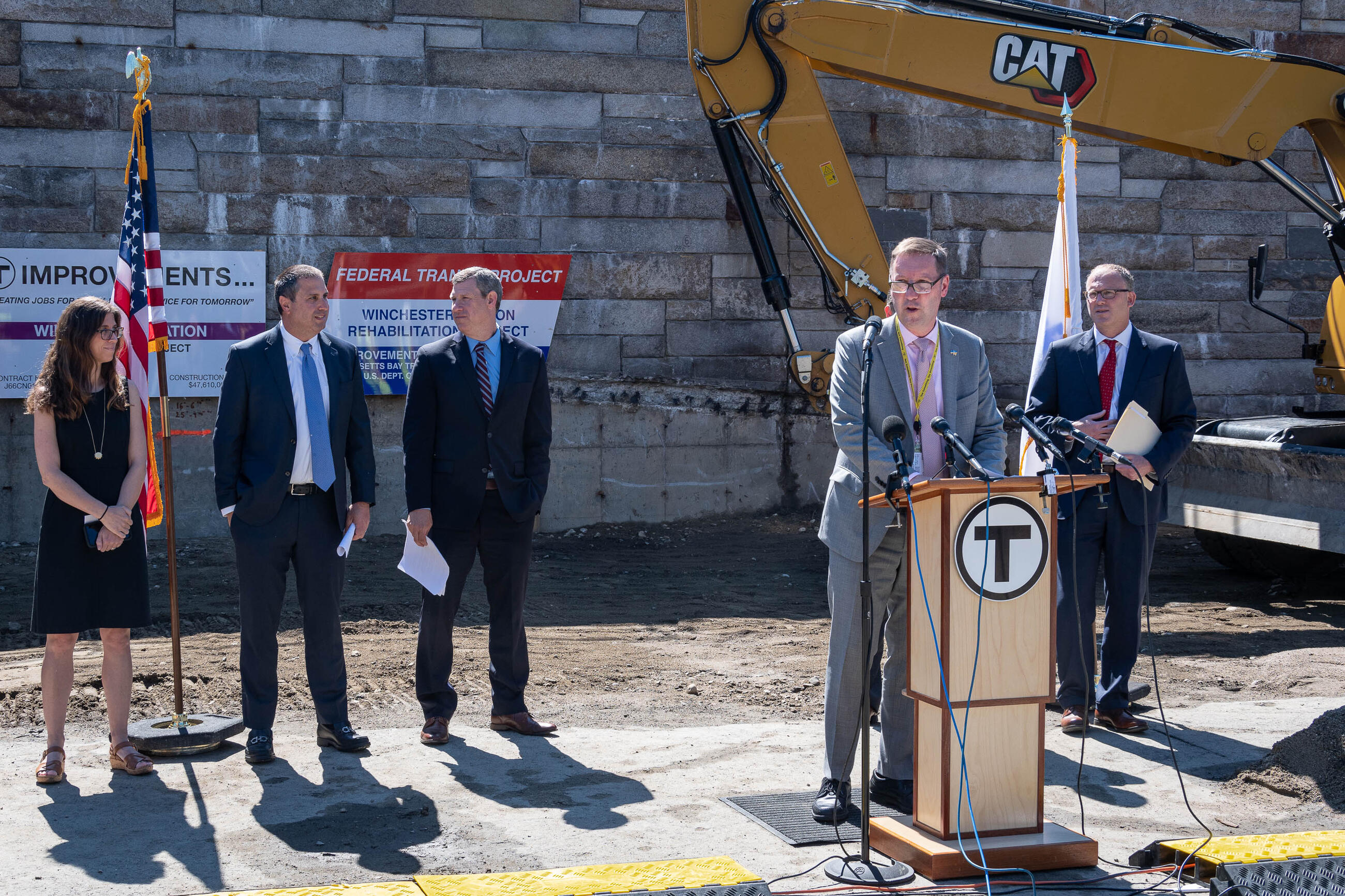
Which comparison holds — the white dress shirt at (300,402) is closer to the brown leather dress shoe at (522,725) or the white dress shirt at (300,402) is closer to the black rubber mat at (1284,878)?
the brown leather dress shoe at (522,725)

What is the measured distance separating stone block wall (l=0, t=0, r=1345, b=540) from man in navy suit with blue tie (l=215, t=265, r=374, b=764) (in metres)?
5.68

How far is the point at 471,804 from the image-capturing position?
4.55 metres

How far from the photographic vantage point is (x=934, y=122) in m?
12.0

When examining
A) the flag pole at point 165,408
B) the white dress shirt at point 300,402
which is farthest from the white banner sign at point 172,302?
the white dress shirt at point 300,402

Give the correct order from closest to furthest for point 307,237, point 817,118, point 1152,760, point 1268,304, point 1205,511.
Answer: point 1152,760 < point 1205,511 < point 817,118 < point 307,237 < point 1268,304

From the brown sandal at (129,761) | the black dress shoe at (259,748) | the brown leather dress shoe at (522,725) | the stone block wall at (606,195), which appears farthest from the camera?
the stone block wall at (606,195)

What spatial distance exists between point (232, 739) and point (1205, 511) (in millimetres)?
6736

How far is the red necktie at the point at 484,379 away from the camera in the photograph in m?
5.49

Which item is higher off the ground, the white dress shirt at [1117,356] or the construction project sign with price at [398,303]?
the construction project sign with price at [398,303]

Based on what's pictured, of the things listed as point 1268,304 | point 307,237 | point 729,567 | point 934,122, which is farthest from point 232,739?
point 1268,304

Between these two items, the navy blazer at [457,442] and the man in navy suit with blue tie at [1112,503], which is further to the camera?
the man in navy suit with blue tie at [1112,503]

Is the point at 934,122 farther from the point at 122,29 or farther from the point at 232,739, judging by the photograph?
the point at 232,739

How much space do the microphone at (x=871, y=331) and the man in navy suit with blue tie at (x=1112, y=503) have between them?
6.59ft

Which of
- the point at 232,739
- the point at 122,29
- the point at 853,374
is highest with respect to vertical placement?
the point at 122,29
